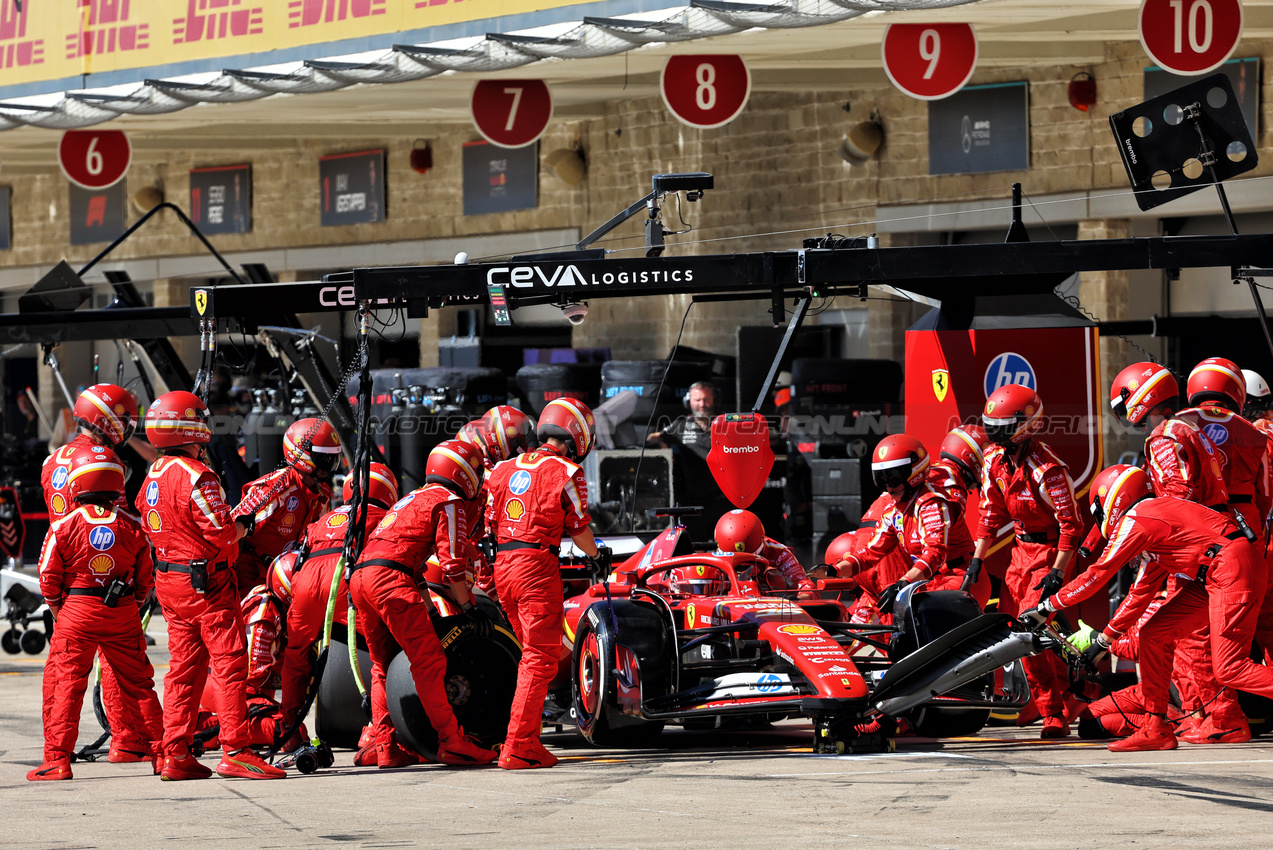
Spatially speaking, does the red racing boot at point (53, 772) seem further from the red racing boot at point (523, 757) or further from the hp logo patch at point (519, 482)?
the hp logo patch at point (519, 482)

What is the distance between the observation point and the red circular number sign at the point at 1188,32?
13539 millimetres

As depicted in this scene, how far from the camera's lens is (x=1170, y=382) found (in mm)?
9367

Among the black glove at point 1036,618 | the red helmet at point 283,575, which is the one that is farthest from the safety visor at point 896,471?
the red helmet at point 283,575

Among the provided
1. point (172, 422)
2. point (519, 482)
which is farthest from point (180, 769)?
point (519, 482)

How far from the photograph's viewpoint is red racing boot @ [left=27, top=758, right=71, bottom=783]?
8852 mm

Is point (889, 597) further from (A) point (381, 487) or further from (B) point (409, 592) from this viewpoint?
(A) point (381, 487)

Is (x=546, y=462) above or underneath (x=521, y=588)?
above

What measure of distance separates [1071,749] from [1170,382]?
1940 mm

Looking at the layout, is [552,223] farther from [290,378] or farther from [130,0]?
[290,378]

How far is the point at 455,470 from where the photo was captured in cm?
923

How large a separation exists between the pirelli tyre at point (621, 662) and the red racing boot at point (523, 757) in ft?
1.52

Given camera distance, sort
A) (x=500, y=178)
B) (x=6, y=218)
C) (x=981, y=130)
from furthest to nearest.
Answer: (x=6, y=218)
(x=500, y=178)
(x=981, y=130)

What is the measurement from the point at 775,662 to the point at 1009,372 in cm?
376

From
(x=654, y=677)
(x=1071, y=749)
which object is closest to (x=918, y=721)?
(x=1071, y=749)
